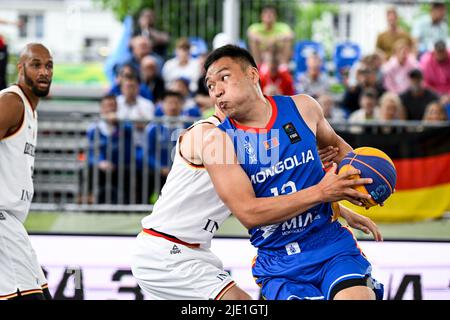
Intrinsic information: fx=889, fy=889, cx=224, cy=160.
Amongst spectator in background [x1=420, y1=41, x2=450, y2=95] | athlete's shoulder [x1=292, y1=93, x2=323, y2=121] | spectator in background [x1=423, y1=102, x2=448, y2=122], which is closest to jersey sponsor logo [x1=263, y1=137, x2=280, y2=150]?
athlete's shoulder [x1=292, y1=93, x2=323, y2=121]

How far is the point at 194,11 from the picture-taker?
57.1ft

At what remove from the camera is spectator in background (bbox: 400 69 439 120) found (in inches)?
548

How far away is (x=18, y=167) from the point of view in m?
6.75

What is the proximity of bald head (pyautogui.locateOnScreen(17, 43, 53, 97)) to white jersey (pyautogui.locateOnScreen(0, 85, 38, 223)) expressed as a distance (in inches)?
3.9

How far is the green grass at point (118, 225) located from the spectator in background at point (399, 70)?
13.2 ft

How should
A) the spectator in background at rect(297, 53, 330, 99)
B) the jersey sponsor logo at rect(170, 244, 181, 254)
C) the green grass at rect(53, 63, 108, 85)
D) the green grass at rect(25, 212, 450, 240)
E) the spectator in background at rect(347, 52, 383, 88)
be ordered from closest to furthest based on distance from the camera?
1. the jersey sponsor logo at rect(170, 244, 181, 254)
2. the green grass at rect(25, 212, 450, 240)
3. the spectator in background at rect(297, 53, 330, 99)
4. the spectator in background at rect(347, 52, 383, 88)
5. the green grass at rect(53, 63, 108, 85)

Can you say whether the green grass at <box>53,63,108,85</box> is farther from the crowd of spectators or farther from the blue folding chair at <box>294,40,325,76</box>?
the blue folding chair at <box>294,40,325,76</box>

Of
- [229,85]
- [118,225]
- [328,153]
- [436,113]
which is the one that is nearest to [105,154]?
[118,225]

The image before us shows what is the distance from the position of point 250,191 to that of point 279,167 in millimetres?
265

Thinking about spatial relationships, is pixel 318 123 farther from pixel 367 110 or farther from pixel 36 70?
pixel 367 110

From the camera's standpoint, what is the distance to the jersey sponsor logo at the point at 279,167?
5.52m

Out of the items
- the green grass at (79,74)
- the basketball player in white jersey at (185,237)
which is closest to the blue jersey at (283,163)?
the basketball player in white jersey at (185,237)

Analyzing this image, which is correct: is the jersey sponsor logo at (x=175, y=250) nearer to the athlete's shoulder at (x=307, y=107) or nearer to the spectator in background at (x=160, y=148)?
the athlete's shoulder at (x=307, y=107)

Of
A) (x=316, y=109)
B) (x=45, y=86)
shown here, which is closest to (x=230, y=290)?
(x=316, y=109)
